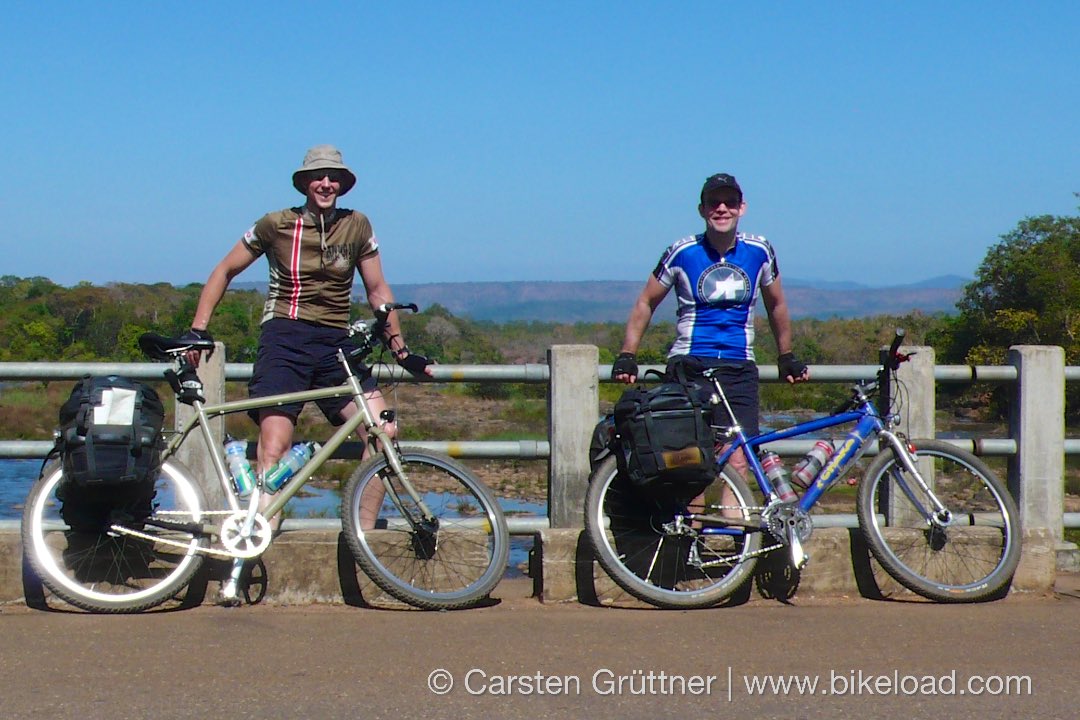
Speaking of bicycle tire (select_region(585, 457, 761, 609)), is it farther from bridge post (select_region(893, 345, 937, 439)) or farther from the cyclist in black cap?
bridge post (select_region(893, 345, 937, 439))

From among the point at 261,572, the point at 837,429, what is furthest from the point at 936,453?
the point at 261,572

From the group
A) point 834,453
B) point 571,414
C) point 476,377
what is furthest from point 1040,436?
point 476,377

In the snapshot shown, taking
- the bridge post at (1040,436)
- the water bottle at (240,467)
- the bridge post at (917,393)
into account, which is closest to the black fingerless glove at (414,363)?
the water bottle at (240,467)

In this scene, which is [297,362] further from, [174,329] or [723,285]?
[174,329]

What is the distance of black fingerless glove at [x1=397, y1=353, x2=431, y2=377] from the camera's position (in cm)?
660

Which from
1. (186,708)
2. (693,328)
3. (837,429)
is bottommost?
(186,708)

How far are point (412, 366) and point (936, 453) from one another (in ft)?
8.08

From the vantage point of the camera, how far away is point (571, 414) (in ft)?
23.1

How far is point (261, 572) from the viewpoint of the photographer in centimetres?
634

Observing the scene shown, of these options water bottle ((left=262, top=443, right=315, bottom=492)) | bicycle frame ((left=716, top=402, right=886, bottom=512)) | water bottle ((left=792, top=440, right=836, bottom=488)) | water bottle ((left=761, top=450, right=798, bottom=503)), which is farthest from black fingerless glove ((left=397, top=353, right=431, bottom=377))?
water bottle ((left=792, top=440, right=836, bottom=488))

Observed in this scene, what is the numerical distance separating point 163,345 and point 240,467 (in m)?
0.63

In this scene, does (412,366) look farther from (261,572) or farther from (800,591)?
(800,591)

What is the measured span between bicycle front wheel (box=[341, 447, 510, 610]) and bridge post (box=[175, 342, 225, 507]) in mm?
868

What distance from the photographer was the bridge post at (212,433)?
22.0ft
